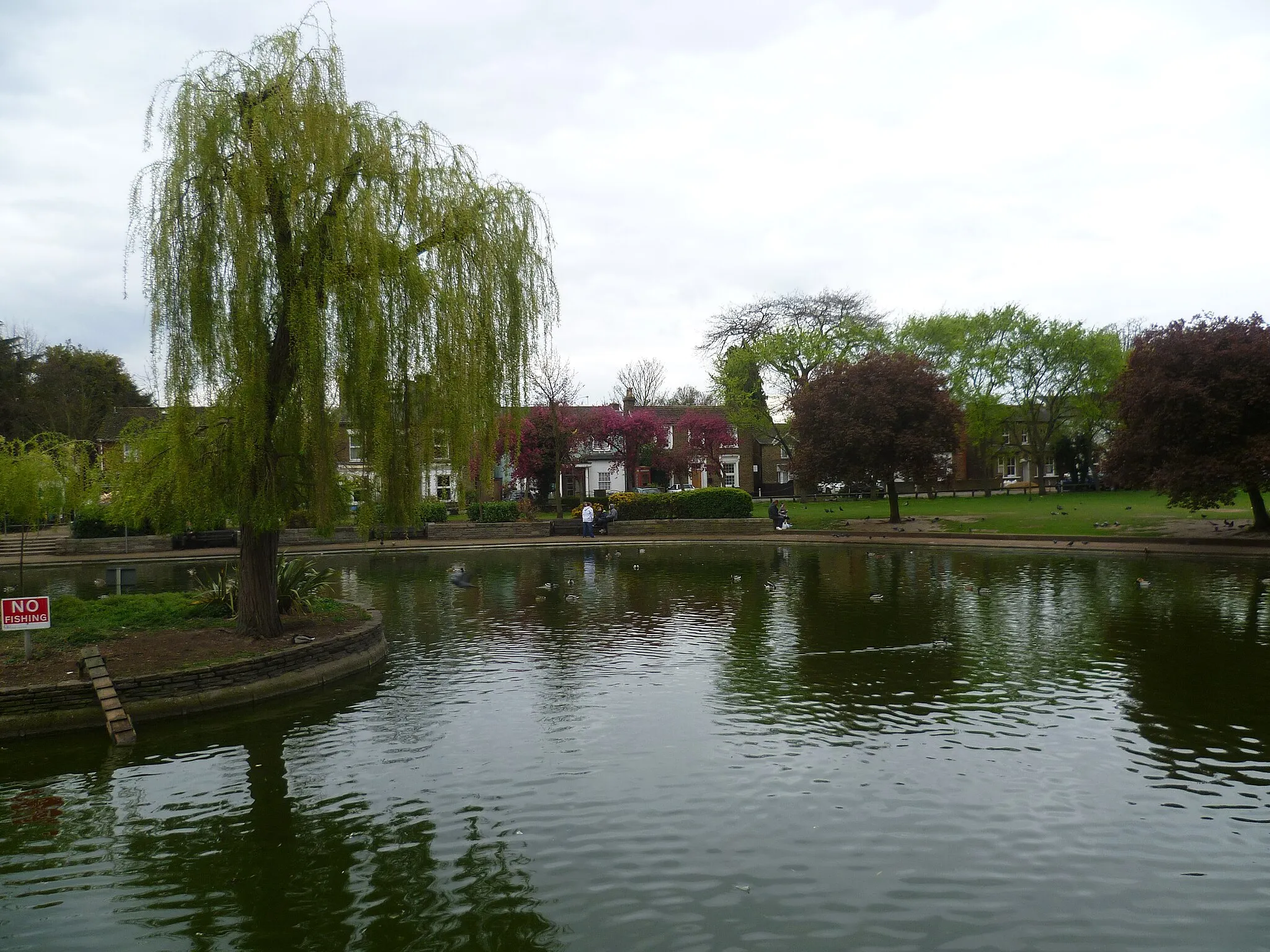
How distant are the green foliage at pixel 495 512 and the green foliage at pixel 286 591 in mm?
24097

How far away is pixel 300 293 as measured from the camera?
37.9 ft

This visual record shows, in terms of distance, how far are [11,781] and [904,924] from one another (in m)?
8.42

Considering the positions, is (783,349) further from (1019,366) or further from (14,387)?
(14,387)

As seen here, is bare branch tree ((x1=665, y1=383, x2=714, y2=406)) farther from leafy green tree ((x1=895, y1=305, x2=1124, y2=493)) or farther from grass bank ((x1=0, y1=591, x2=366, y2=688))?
grass bank ((x1=0, y1=591, x2=366, y2=688))

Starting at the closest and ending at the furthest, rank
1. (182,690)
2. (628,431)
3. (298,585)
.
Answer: (182,690), (298,585), (628,431)

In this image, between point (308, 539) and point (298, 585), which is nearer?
point (298, 585)

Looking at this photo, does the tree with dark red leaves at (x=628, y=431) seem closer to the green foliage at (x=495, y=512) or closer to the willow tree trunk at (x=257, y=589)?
the green foliage at (x=495, y=512)

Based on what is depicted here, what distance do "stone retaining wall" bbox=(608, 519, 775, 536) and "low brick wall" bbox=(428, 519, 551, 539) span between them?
3.56m

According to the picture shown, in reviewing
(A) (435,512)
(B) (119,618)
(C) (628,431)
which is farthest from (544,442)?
(B) (119,618)

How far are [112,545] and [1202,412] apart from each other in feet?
134

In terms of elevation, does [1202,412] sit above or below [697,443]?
below

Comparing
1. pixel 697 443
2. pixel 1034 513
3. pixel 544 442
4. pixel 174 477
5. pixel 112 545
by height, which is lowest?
pixel 1034 513

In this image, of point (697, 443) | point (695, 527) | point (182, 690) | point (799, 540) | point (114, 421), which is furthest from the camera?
point (114, 421)

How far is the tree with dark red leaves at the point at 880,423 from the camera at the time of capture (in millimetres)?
36656
